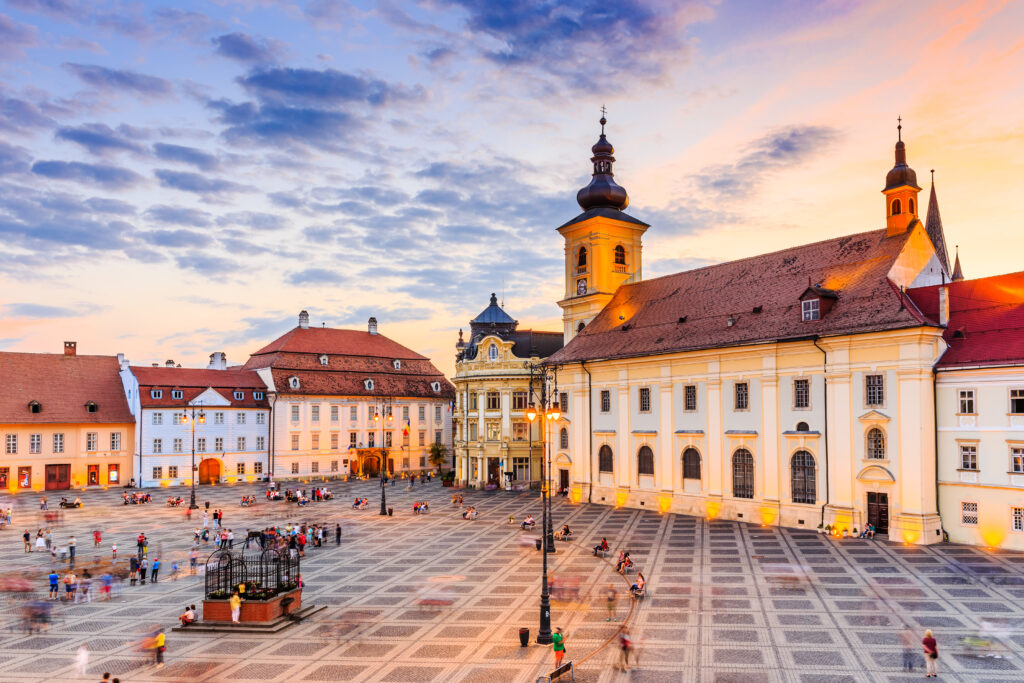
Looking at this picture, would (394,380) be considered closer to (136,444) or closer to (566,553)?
(136,444)

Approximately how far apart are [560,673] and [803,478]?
93.0ft

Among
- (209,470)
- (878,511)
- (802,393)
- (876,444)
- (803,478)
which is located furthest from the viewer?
(209,470)

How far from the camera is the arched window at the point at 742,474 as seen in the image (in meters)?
48.0

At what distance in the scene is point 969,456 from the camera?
3903 cm

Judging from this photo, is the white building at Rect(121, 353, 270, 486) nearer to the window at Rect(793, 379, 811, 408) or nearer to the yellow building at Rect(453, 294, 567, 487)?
the yellow building at Rect(453, 294, 567, 487)

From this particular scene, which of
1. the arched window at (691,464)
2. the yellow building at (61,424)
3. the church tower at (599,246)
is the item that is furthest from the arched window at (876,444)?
the yellow building at (61,424)

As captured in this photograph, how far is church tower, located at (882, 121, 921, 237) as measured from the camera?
45781 mm

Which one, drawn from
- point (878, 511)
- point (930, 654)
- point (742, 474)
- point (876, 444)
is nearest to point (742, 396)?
point (742, 474)

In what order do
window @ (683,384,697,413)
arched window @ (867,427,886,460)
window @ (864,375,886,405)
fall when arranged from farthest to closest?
window @ (683,384,697,413) < window @ (864,375,886,405) < arched window @ (867,427,886,460)

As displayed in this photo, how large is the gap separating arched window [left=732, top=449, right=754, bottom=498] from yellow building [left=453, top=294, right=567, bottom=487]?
966 inches

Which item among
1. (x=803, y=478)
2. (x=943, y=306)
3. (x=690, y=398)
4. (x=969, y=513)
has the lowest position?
(x=969, y=513)

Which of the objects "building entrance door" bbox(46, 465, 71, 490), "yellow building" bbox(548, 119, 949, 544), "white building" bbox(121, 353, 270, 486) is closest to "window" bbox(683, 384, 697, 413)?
Result: "yellow building" bbox(548, 119, 949, 544)

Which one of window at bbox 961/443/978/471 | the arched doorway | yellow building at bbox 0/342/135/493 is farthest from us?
the arched doorway

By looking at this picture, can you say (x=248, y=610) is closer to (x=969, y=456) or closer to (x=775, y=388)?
(x=775, y=388)
